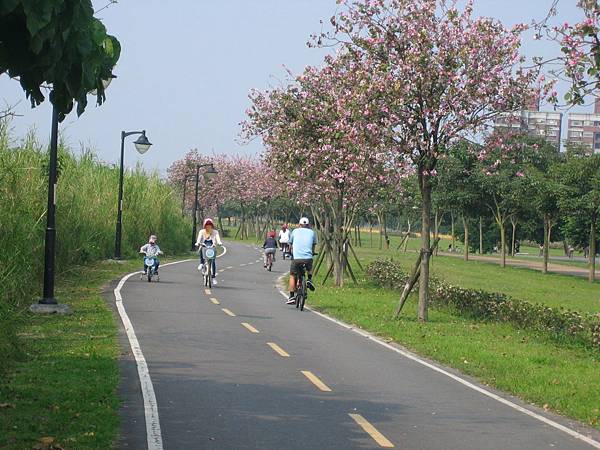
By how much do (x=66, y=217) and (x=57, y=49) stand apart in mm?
24320

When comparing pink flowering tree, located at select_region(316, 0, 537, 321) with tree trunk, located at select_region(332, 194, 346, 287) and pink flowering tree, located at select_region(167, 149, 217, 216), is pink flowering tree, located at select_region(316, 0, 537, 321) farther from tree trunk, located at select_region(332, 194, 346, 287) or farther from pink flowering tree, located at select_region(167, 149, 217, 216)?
pink flowering tree, located at select_region(167, 149, 217, 216)

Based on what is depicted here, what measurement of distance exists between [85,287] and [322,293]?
7.02 metres

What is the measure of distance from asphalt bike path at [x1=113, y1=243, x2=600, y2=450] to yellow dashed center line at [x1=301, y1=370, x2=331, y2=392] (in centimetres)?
1

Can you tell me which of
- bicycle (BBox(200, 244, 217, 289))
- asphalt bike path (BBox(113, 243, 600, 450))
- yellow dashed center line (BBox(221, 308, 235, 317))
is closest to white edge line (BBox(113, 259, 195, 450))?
asphalt bike path (BBox(113, 243, 600, 450))

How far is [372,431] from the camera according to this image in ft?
32.1

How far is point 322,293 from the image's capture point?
29328 millimetres

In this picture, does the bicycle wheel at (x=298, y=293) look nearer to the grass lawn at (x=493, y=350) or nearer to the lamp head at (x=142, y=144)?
the grass lawn at (x=493, y=350)

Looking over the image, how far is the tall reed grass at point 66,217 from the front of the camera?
19.0 metres

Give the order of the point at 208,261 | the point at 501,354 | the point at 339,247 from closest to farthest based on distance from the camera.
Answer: the point at 501,354
the point at 208,261
the point at 339,247

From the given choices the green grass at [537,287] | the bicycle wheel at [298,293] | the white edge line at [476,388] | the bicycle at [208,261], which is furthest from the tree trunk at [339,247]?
the white edge line at [476,388]

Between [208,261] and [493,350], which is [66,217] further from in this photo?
[493,350]

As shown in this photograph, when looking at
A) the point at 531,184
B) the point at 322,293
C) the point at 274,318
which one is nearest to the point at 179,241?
the point at 531,184

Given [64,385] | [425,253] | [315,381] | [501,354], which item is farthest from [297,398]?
[425,253]

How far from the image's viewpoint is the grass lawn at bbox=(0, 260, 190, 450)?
352 inches
